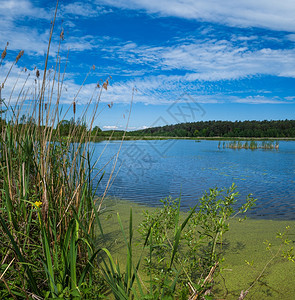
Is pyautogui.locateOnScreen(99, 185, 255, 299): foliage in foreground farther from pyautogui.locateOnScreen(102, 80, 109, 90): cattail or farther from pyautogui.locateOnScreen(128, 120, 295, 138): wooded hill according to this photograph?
pyautogui.locateOnScreen(128, 120, 295, 138): wooded hill

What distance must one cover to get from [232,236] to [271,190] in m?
4.65

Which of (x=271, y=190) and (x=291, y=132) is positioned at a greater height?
(x=291, y=132)

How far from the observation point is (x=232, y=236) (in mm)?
3322

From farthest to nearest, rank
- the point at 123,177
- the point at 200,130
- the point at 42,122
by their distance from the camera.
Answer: the point at 200,130 → the point at 123,177 → the point at 42,122

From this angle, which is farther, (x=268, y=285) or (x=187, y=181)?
(x=187, y=181)

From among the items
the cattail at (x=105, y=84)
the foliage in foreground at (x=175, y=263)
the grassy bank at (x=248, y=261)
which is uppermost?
the cattail at (x=105, y=84)

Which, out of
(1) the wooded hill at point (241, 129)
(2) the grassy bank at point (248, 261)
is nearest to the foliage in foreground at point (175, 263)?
(2) the grassy bank at point (248, 261)

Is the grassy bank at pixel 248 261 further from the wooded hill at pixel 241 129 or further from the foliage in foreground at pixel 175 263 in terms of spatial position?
the wooded hill at pixel 241 129

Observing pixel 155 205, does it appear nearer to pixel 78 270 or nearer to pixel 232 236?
pixel 232 236

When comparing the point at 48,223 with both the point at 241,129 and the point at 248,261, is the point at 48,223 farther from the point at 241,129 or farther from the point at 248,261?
the point at 241,129

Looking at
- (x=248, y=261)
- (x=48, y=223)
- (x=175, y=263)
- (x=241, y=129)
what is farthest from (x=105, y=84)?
(x=241, y=129)

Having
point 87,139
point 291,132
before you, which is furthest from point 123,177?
point 291,132

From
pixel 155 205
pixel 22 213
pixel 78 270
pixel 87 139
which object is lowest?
pixel 155 205

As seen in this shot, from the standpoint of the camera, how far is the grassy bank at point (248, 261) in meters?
2.09
